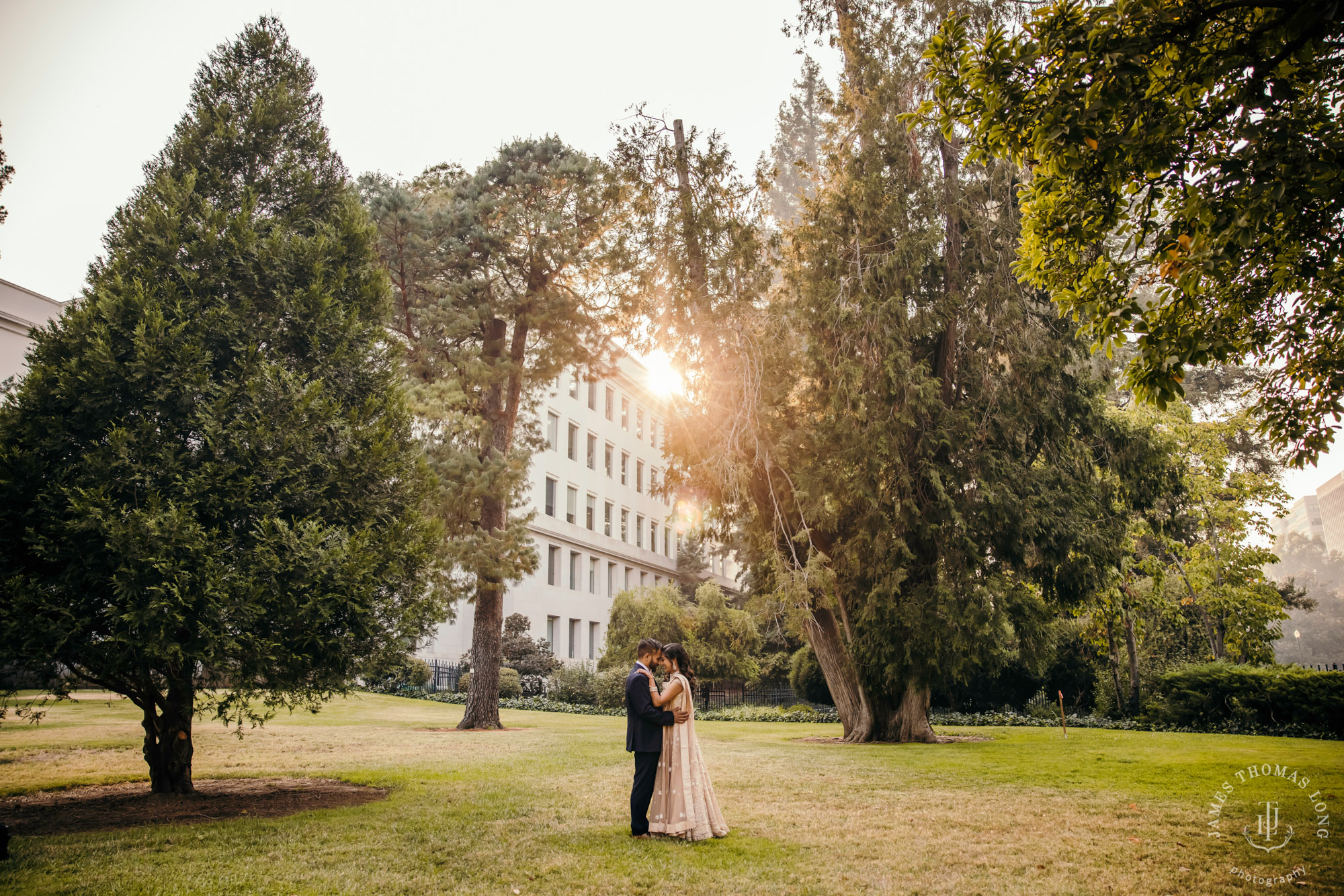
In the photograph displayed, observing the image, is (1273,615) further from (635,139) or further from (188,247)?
(188,247)

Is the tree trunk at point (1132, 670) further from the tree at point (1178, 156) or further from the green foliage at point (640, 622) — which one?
the tree at point (1178, 156)

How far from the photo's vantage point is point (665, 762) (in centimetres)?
689

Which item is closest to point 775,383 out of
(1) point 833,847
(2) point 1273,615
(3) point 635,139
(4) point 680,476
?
(4) point 680,476

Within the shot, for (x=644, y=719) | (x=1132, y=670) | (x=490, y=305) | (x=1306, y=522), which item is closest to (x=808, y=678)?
(x=1132, y=670)

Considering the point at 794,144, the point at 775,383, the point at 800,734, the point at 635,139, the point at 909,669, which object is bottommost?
the point at 800,734

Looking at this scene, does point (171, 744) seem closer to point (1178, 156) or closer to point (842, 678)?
point (1178, 156)

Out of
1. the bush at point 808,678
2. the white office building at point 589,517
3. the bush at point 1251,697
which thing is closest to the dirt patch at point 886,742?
the bush at point 1251,697

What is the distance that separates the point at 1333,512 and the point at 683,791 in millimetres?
106200

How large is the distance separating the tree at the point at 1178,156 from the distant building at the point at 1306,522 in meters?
112

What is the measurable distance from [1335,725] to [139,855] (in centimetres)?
2090

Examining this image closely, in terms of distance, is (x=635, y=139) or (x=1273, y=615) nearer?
(x=635, y=139)

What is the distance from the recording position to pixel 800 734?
19.3 m

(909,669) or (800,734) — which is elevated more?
(909,669)

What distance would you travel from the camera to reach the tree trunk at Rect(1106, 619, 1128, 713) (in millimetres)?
21984
